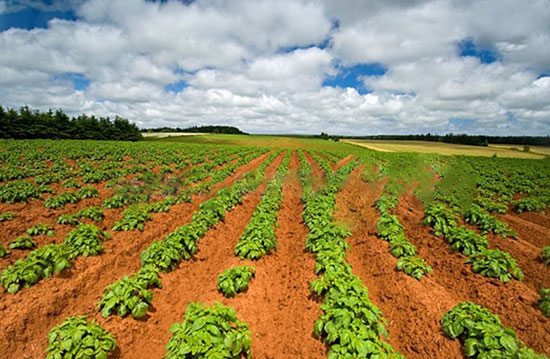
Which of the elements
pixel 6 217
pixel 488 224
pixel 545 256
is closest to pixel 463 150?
pixel 488 224

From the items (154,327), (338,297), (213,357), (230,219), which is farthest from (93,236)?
(338,297)

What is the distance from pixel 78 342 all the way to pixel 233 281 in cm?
300

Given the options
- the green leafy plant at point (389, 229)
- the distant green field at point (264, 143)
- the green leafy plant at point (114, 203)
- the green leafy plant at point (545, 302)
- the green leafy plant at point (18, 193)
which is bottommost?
the green leafy plant at point (545, 302)

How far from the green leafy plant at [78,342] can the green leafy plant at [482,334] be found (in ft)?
20.1

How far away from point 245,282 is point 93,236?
17.3 feet

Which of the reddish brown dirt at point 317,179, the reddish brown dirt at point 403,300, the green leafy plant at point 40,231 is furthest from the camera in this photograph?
the reddish brown dirt at point 317,179

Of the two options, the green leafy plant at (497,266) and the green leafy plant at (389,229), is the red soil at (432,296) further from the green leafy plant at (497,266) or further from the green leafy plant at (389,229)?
the green leafy plant at (389,229)

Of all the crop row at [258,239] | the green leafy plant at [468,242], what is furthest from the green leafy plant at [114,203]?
the green leafy plant at [468,242]

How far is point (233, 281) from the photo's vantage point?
6.09 m

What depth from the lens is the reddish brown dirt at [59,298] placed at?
4867 mm

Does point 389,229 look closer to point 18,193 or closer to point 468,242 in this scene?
point 468,242

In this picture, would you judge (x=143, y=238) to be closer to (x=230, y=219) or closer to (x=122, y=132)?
(x=230, y=219)

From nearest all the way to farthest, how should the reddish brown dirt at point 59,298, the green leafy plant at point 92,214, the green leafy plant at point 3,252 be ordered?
1. the reddish brown dirt at point 59,298
2. the green leafy plant at point 3,252
3. the green leafy plant at point 92,214

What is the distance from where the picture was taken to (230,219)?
11.5 meters
